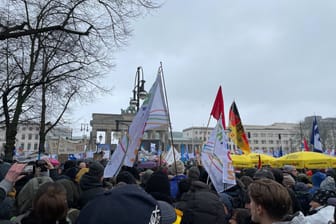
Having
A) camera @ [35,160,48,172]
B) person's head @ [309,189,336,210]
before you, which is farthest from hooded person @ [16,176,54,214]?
person's head @ [309,189,336,210]

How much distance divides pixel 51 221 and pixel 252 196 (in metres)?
1.72

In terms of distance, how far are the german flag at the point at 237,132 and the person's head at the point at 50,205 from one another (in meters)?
8.13

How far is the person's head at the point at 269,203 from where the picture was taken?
248 centimetres

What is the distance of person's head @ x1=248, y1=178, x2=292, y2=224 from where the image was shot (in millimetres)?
2482

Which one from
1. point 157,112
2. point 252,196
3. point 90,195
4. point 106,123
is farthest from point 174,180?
point 106,123

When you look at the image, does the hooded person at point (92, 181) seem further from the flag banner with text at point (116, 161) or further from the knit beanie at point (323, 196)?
the knit beanie at point (323, 196)

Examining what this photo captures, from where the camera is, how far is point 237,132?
10.4 metres

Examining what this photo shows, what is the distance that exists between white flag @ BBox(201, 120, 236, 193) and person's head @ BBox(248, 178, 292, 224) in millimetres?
2775

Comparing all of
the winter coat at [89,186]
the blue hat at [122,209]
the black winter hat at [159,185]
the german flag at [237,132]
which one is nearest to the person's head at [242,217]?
the black winter hat at [159,185]

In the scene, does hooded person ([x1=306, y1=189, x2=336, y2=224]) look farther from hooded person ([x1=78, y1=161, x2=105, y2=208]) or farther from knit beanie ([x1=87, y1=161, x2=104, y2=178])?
knit beanie ([x1=87, y1=161, x2=104, y2=178])

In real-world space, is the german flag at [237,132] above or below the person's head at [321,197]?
above

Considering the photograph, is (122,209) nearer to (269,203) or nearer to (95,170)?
(269,203)

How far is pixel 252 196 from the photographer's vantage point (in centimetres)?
259

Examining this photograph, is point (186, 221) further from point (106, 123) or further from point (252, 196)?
point (106, 123)
